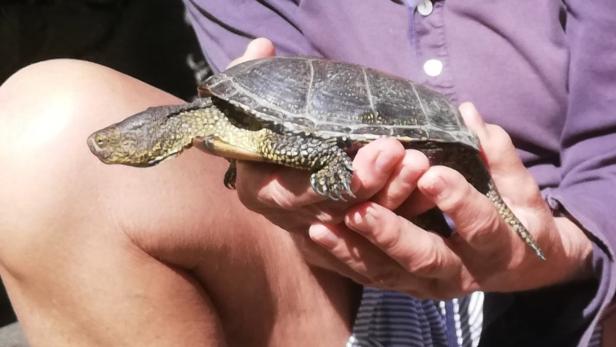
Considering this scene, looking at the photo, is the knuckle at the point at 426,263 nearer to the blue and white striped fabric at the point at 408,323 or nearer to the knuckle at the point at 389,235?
the knuckle at the point at 389,235

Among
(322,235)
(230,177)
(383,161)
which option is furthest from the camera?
(230,177)

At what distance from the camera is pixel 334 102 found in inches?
40.6

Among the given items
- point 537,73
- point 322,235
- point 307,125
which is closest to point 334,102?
point 307,125

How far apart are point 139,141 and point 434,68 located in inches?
17.4

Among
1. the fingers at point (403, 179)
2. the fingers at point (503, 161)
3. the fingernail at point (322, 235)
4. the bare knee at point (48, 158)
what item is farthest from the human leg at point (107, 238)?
the fingers at point (503, 161)

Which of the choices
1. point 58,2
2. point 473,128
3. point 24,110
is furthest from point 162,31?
point 473,128

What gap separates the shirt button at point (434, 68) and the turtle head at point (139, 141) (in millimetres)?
375

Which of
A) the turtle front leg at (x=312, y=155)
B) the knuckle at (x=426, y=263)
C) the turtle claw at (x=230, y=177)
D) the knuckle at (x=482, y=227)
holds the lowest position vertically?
the knuckle at (x=426, y=263)

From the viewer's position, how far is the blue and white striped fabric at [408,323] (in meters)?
1.21

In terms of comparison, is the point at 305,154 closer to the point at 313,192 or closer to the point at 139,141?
the point at 313,192

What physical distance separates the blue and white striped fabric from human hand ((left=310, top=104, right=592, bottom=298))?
8 centimetres

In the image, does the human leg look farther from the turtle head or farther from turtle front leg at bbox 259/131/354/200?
turtle front leg at bbox 259/131/354/200

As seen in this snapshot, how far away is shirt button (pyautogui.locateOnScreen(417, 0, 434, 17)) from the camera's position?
124cm

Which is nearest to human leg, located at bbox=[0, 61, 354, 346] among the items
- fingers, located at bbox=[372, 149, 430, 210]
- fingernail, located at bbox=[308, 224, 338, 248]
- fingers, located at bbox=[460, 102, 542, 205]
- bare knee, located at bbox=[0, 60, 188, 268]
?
bare knee, located at bbox=[0, 60, 188, 268]
